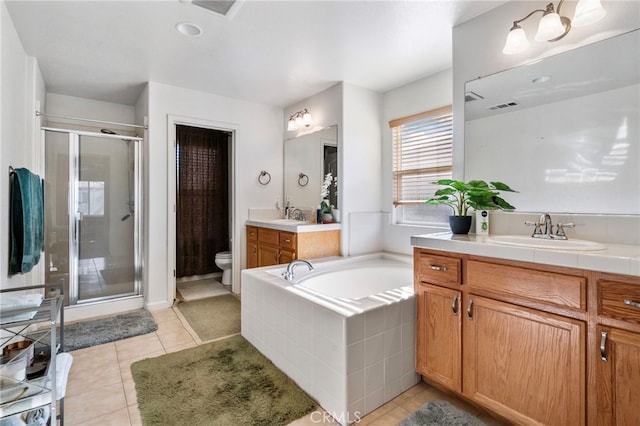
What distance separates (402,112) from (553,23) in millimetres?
1618

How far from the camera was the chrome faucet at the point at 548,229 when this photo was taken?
1638 mm

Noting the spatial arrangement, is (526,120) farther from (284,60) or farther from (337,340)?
(284,60)

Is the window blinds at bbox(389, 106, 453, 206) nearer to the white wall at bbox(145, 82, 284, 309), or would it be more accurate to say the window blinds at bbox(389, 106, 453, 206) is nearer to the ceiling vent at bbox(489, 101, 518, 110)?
the ceiling vent at bbox(489, 101, 518, 110)

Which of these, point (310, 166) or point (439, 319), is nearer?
point (439, 319)

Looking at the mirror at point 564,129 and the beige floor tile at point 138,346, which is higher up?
the mirror at point 564,129

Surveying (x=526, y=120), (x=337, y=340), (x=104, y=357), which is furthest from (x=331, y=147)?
(x=104, y=357)

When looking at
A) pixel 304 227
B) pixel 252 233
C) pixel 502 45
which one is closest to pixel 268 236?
pixel 252 233

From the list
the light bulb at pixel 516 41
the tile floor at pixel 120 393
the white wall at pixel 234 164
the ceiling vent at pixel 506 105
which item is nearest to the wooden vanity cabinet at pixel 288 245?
the white wall at pixel 234 164

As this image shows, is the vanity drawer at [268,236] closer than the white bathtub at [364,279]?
No

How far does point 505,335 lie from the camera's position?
1444 millimetres

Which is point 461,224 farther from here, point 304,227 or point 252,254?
point 252,254

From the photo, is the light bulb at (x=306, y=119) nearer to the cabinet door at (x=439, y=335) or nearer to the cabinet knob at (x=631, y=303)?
the cabinet door at (x=439, y=335)

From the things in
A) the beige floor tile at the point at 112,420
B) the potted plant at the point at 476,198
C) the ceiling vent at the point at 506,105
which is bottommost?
the beige floor tile at the point at 112,420

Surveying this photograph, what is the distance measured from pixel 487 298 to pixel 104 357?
8.40ft
